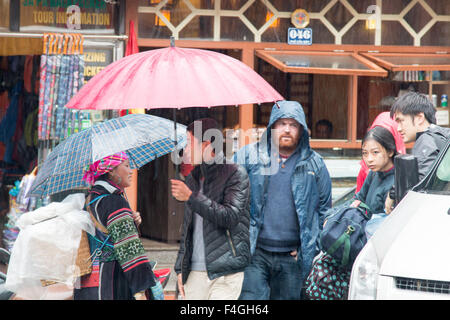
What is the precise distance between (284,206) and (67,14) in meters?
4.70

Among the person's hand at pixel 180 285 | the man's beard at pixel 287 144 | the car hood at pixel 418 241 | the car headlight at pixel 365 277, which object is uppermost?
the man's beard at pixel 287 144

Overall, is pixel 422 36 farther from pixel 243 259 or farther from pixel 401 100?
pixel 243 259

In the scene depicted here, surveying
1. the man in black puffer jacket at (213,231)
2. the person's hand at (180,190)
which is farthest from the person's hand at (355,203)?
the person's hand at (180,190)

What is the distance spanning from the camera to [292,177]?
18.8 ft

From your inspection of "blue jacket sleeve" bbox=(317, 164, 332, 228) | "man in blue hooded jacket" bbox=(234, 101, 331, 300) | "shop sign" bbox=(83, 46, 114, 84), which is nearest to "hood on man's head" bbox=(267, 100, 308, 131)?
"man in blue hooded jacket" bbox=(234, 101, 331, 300)

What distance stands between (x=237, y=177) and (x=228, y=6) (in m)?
4.75

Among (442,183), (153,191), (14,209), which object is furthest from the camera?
(153,191)

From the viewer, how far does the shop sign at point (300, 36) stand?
379 inches

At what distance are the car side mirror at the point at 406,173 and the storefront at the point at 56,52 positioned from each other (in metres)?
5.06

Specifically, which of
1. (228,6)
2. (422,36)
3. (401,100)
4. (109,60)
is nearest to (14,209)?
(109,60)

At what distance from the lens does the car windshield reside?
4.79 m

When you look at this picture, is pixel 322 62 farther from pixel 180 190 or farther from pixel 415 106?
pixel 180 190

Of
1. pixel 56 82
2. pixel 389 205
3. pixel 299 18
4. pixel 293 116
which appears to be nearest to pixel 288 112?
pixel 293 116

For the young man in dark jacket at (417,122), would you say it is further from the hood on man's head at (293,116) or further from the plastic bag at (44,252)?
the plastic bag at (44,252)
